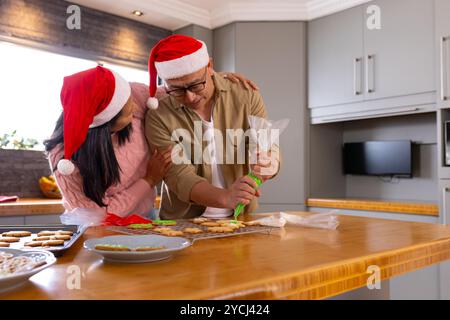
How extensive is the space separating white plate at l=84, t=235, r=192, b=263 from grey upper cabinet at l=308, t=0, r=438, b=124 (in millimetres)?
2496

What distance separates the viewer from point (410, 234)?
118 centimetres

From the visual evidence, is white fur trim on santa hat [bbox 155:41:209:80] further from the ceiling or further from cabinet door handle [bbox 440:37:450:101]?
the ceiling

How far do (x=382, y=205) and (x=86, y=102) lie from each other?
88.1 inches

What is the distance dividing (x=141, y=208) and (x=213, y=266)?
967 millimetres

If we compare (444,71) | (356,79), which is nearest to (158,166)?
(444,71)

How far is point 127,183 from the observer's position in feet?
5.37

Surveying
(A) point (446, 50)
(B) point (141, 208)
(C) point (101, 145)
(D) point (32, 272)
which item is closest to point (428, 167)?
(A) point (446, 50)

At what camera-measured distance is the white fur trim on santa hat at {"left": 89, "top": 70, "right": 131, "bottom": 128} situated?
4.97ft

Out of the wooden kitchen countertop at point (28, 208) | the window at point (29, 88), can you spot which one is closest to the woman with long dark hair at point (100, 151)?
the wooden kitchen countertop at point (28, 208)

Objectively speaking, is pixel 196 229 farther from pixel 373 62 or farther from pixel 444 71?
pixel 373 62

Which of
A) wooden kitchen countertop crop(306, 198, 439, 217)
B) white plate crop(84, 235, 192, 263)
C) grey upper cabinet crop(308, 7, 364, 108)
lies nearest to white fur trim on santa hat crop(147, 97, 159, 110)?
white plate crop(84, 235, 192, 263)

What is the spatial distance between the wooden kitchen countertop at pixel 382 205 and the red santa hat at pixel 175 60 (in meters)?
1.84

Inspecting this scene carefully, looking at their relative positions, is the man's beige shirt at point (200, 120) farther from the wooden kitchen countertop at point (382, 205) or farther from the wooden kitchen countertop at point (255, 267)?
the wooden kitchen countertop at point (382, 205)

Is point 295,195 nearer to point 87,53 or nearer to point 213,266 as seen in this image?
point 87,53
